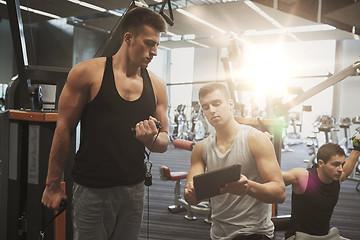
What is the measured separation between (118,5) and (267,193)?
791 cm

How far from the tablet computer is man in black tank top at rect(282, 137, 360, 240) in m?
1.22

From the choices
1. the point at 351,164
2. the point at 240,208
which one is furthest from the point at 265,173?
the point at 351,164

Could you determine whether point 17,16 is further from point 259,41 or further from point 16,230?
point 259,41

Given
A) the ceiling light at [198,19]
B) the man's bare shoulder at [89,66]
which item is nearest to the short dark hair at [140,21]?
the man's bare shoulder at [89,66]

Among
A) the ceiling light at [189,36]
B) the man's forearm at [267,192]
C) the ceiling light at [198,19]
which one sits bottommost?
the man's forearm at [267,192]

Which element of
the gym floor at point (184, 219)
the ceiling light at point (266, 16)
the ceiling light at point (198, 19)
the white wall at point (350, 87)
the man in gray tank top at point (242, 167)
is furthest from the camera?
the white wall at point (350, 87)

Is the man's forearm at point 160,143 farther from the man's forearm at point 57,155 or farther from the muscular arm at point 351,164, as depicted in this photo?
the muscular arm at point 351,164

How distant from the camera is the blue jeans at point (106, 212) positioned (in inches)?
48.2

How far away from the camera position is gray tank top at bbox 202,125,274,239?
4.99 feet

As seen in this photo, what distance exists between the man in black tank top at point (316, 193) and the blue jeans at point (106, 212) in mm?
1364

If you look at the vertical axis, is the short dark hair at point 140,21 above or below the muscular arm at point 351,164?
above

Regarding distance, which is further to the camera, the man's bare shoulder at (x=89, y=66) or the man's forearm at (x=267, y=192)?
A: the man's forearm at (x=267, y=192)

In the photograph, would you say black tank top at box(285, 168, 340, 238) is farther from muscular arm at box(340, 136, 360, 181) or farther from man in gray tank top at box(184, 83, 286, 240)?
man in gray tank top at box(184, 83, 286, 240)

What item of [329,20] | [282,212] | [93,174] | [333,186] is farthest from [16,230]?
[282,212]
